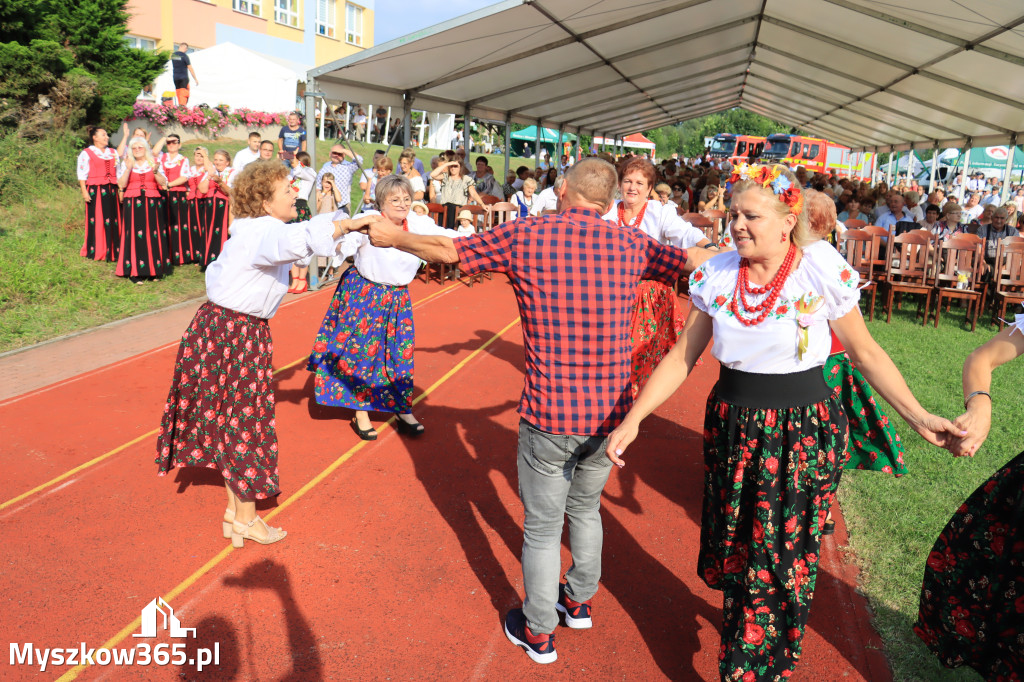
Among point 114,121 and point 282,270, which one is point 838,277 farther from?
point 114,121

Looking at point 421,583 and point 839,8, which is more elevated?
point 839,8

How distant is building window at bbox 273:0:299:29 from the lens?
116ft

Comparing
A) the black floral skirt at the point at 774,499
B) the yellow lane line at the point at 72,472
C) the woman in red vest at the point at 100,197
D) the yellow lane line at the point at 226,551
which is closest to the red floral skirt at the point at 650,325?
the yellow lane line at the point at 226,551

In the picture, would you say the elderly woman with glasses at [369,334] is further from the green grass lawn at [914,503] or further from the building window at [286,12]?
the building window at [286,12]

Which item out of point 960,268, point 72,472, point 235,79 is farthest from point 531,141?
point 72,472

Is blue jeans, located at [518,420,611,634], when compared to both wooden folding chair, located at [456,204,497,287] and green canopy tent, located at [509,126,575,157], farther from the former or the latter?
green canopy tent, located at [509,126,575,157]

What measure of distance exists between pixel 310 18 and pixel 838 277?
130 ft

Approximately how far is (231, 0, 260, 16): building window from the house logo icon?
3543 cm

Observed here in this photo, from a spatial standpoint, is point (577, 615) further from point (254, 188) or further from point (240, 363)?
point (254, 188)

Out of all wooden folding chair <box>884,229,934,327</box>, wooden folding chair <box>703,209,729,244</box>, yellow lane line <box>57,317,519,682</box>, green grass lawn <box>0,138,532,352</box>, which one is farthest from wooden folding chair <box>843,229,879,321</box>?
green grass lawn <box>0,138,532,352</box>

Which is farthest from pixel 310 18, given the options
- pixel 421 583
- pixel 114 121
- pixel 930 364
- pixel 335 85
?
pixel 421 583

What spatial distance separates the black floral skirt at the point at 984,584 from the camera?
2.27 meters

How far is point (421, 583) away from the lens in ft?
12.2

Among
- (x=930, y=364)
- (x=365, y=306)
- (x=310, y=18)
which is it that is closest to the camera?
(x=365, y=306)
